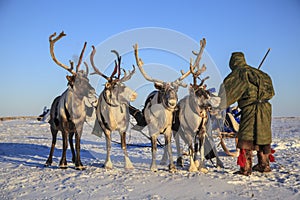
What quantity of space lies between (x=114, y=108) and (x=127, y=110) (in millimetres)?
397

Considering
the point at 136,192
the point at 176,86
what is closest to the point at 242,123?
the point at 176,86

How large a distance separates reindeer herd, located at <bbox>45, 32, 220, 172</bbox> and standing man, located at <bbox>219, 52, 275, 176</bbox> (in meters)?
0.76

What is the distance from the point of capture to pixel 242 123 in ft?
20.1

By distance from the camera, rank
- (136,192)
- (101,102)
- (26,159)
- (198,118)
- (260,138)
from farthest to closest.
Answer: (26,159) < (101,102) < (198,118) < (260,138) < (136,192)

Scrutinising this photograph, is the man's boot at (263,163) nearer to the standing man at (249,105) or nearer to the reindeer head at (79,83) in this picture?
the standing man at (249,105)

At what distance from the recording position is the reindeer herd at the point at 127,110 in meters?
6.90

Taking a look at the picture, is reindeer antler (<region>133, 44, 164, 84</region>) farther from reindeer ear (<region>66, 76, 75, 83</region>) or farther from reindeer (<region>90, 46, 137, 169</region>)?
reindeer ear (<region>66, 76, 75, 83</region>)

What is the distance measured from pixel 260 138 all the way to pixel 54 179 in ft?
13.7

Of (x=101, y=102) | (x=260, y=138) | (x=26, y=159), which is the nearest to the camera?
(x=260, y=138)

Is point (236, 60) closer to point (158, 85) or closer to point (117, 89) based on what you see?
point (158, 85)

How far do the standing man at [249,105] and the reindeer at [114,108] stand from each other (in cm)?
242

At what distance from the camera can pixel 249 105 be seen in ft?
20.0

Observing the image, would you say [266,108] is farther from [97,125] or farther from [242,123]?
[97,125]

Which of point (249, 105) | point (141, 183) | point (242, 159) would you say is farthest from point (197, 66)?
point (141, 183)
